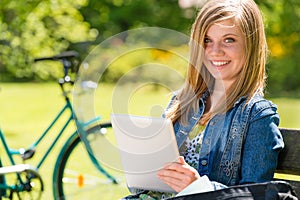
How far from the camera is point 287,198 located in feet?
7.63

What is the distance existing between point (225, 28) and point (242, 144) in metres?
0.39

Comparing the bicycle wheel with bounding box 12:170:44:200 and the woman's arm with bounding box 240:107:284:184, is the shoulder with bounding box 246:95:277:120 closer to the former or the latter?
the woman's arm with bounding box 240:107:284:184

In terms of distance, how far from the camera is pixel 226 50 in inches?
109

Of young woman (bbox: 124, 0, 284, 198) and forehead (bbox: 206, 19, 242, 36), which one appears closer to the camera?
young woman (bbox: 124, 0, 284, 198)

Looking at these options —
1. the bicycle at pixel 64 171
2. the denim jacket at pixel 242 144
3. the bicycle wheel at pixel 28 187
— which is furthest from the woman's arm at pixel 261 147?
the bicycle wheel at pixel 28 187

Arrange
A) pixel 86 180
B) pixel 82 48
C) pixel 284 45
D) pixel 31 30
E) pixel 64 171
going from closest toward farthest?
pixel 64 171 → pixel 86 180 → pixel 31 30 → pixel 82 48 → pixel 284 45

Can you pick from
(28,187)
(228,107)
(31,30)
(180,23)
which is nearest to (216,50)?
(228,107)

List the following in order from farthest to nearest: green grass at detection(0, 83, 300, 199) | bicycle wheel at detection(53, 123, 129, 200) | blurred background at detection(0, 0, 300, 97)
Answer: blurred background at detection(0, 0, 300, 97) → green grass at detection(0, 83, 300, 199) → bicycle wheel at detection(53, 123, 129, 200)

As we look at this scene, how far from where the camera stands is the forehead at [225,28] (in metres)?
2.76

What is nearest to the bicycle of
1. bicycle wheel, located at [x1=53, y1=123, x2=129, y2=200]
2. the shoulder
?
bicycle wheel, located at [x1=53, y1=123, x2=129, y2=200]

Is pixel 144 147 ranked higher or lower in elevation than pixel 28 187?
higher

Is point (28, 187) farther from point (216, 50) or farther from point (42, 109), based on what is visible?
point (42, 109)

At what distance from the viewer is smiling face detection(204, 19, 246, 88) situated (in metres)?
2.77

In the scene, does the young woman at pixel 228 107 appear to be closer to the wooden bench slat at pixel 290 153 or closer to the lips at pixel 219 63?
the lips at pixel 219 63
